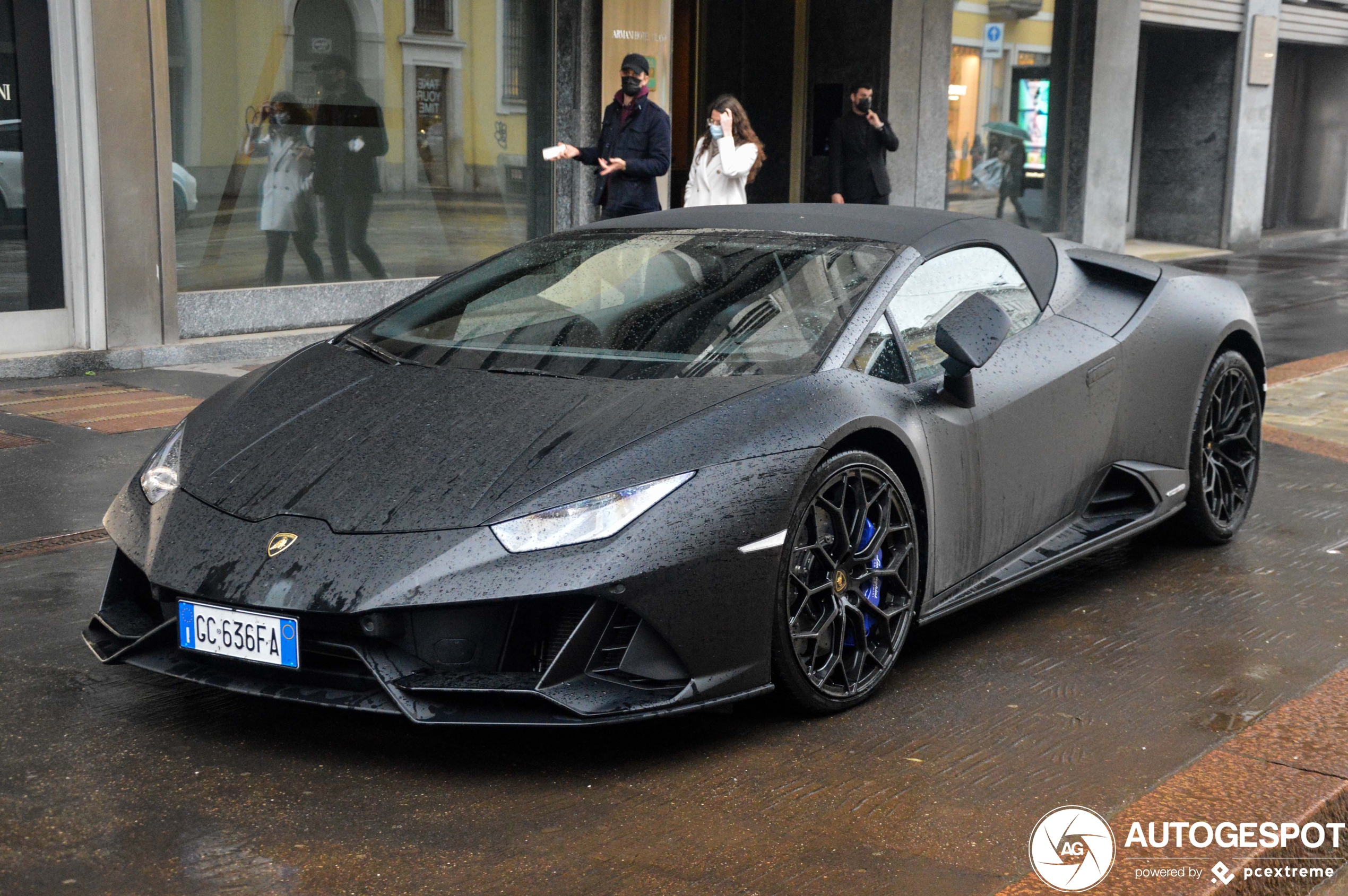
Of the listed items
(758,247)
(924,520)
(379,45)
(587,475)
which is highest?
(379,45)

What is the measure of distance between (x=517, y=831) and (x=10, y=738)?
128cm

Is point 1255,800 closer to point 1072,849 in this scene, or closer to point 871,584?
point 1072,849

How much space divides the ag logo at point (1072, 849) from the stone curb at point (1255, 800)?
2 centimetres

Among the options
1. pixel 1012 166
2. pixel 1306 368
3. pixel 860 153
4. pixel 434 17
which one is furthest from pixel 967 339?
pixel 1012 166

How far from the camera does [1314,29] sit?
2230 cm

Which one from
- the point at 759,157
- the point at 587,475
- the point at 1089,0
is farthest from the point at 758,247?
the point at 1089,0

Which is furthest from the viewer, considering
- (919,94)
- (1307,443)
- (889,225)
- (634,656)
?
(919,94)

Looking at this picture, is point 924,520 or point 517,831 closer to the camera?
point 517,831

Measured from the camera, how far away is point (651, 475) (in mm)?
3410

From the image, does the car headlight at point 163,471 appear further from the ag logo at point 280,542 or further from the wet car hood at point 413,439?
the ag logo at point 280,542

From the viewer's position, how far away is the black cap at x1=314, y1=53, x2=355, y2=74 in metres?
10.6

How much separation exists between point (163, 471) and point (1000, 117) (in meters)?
15.2

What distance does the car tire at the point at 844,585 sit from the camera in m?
3.62

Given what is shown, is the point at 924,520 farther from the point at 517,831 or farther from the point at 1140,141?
the point at 1140,141
